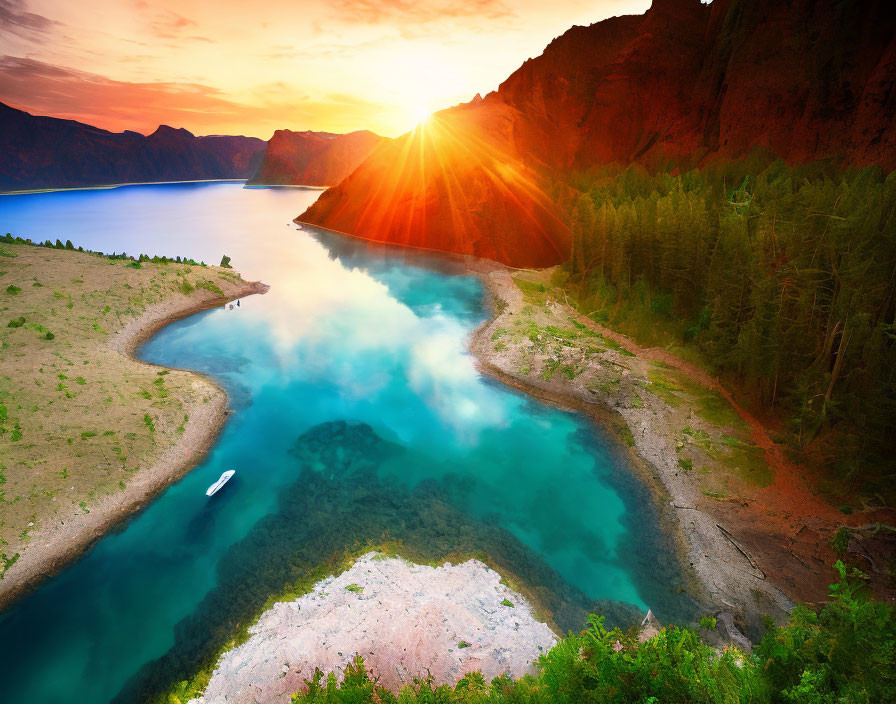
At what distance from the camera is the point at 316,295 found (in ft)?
209

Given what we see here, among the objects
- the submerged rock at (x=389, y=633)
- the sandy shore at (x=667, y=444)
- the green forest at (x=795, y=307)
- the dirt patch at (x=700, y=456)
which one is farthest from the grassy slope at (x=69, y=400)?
the green forest at (x=795, y=307)

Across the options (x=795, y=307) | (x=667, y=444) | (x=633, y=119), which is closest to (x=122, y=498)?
(x=667, y=444)

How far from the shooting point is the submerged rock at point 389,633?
50.4 feet

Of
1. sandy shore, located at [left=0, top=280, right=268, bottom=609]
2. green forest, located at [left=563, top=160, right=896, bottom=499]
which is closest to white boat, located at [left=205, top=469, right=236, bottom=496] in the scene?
sandy shore, located at [left=0, top=280, right=268, bottom=609]

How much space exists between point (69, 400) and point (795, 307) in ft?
163

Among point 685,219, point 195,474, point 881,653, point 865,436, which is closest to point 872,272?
point 865,436

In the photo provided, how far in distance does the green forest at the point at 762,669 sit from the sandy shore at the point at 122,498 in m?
24.6

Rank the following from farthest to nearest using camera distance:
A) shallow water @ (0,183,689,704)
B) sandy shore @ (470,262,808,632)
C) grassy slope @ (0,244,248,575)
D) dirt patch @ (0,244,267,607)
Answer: grassy slope @ (0,244,248,575), dirt patch @ (0,244,267,607), sandy shore @ (470,262,808,632), shallow water @ (0,183,689,704)

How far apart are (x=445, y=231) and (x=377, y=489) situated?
70369mm

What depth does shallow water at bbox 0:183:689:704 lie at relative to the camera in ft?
61.9

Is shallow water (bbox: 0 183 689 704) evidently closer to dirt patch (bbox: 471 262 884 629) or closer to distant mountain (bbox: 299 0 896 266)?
dirt patch (bbox: 471 262 884 629)

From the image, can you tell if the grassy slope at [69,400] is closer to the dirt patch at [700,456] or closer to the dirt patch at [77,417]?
the dirt patch at [77,417]

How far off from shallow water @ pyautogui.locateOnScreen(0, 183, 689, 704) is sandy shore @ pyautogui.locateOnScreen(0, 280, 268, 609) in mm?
818

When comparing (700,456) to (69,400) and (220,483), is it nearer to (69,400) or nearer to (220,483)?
(220,483)
